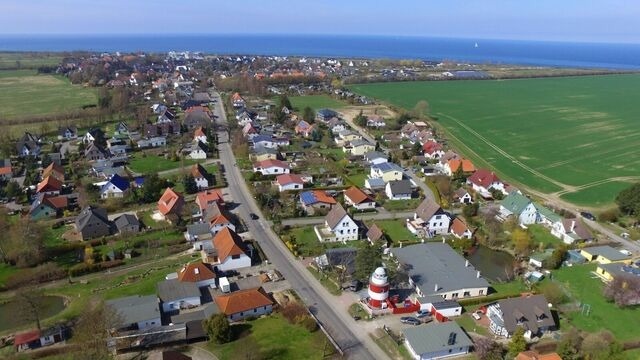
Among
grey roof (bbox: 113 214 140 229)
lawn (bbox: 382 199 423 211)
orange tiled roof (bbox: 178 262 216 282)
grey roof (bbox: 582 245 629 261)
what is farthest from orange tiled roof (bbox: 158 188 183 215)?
grey roof (bbox: 582 245 629 261)

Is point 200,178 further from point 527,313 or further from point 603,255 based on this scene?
point 603,255

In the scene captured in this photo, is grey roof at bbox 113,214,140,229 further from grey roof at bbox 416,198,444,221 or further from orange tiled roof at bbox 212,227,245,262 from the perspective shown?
grey roof at bbox 416,198,444,221

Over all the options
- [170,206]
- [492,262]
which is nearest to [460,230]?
[492,262]

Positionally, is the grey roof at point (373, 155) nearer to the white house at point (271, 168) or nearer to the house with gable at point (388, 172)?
the house with gable at point (388, 172)

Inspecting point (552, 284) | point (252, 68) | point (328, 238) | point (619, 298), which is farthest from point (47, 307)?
point (252, 68)

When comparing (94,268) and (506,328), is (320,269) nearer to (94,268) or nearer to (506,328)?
(506,328)

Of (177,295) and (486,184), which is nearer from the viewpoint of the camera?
(177,295)

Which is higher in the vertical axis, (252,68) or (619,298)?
(252,68)
